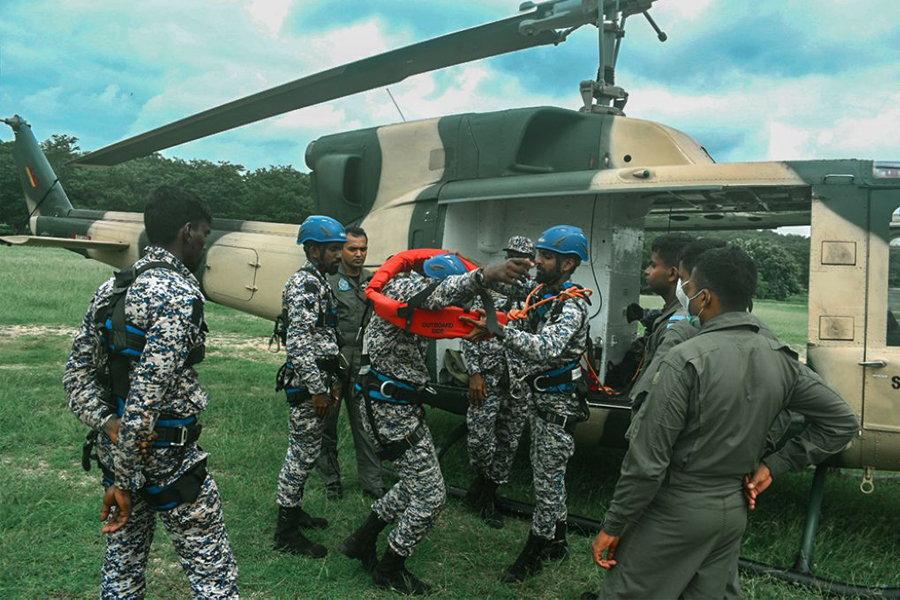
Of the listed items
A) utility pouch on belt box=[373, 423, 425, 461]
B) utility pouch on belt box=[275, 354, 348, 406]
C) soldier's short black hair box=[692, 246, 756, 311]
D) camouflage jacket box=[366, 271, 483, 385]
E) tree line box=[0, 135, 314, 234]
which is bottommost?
utility pouch on belt box=[373, 423, 425, 461]

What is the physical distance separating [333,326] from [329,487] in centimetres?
127

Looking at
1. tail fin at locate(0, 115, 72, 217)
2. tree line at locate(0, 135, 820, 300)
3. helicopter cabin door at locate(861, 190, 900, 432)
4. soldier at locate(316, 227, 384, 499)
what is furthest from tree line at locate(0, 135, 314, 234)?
helicopter cabin door at locate(861, 190, 900, 432)

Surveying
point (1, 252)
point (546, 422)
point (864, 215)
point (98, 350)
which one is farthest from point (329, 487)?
point (1, 252)

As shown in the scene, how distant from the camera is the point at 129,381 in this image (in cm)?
235

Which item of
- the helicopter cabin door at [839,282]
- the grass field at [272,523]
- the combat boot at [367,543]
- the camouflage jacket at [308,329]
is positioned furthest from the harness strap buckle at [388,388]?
the helicopter cabin door at [839,282]

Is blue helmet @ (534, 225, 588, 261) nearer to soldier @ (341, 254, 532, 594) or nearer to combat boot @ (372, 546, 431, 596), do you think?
soldier @ (341, 254, 532, 594)

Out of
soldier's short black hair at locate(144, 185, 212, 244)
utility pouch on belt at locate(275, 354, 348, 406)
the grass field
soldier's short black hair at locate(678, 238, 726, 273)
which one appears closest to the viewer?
soldier's short black hair at locate(144, 185, 212, 244)

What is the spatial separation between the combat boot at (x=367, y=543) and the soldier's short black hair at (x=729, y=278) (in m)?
2.12

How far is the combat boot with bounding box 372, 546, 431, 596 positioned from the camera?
337 cm

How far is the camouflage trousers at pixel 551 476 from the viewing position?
3533 mm

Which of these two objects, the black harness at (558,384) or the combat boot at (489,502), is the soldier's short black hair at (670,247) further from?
the combat boot at (489,502)

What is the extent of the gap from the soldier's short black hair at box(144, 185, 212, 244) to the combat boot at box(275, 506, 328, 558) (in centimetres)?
196

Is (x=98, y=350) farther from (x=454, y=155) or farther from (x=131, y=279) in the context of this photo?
(x=454, y=155)

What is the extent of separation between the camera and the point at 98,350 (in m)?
2.43
